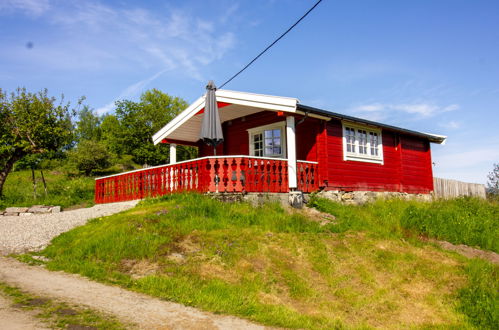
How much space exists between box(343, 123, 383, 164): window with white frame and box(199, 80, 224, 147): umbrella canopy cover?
→ 4936 millimetres

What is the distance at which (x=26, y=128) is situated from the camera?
19.0 metres

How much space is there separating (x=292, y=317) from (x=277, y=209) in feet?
16.7

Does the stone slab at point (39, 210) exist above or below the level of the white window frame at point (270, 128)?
below

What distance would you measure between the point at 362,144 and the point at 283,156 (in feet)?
10.8

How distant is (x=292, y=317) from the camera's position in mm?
5676

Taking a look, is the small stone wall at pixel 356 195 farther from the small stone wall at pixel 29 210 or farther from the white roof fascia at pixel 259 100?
the small stone wall at pixel 29 210

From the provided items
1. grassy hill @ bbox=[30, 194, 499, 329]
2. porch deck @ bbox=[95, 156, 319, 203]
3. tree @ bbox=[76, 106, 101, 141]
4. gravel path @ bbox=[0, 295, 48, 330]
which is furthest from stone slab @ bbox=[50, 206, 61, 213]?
tree @ bbox=[76, 106, 101, 141]

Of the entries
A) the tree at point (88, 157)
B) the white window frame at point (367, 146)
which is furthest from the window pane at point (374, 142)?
the tree at point (88, 157)

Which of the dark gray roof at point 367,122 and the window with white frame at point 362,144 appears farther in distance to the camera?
the window with white frame at point 362,144

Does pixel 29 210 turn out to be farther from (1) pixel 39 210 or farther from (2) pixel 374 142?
(2) pixel 374 142

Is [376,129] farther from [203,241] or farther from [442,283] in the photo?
[203,241]

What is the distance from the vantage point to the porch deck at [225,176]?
1099 centimetres

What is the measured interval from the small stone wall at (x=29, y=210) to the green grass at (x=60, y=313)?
34.3ft

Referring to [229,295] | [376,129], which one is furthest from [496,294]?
[376,129]
